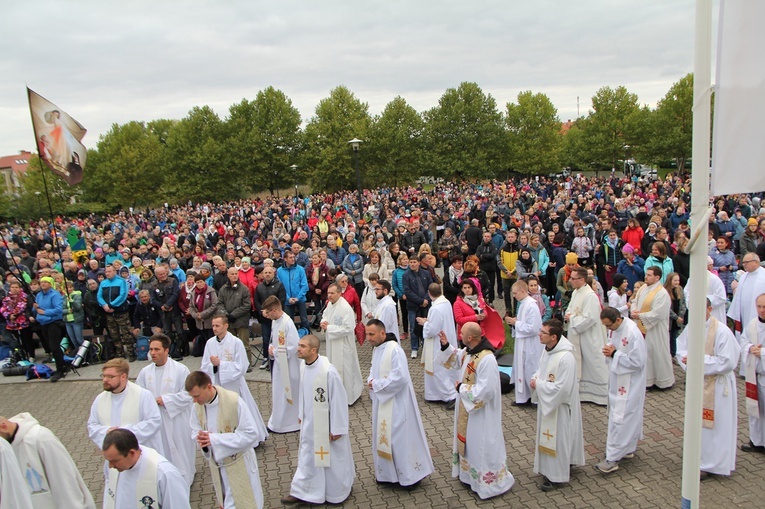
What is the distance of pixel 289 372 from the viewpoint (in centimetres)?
756

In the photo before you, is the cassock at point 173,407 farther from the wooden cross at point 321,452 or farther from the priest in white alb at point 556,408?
the priest in white alb at point 556,408

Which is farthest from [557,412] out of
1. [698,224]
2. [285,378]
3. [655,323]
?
[698,224]

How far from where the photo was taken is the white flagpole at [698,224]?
215 cm

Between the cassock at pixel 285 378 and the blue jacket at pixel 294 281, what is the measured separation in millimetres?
2947

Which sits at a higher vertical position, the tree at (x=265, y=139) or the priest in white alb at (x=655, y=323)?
the tree at (x=265, y=139)

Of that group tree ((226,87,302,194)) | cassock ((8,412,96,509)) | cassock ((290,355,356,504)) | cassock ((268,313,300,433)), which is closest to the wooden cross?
cassock ((290,355,356,504))

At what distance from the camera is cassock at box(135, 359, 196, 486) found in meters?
6.21

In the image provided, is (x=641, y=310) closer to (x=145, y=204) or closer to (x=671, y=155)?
(x=671, y=155)

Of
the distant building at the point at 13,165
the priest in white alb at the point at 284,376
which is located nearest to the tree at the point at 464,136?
the priest in white alb at the point at 284,376

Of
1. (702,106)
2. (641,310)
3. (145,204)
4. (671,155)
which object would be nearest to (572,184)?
(671,155)

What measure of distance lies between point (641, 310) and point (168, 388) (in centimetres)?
635

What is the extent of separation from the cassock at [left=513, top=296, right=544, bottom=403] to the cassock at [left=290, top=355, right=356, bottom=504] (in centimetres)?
318

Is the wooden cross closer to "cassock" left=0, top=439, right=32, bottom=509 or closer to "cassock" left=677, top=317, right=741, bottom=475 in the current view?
"cassock" left=0, top=439, right=32, bottom=509

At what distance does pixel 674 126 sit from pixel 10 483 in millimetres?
49517
